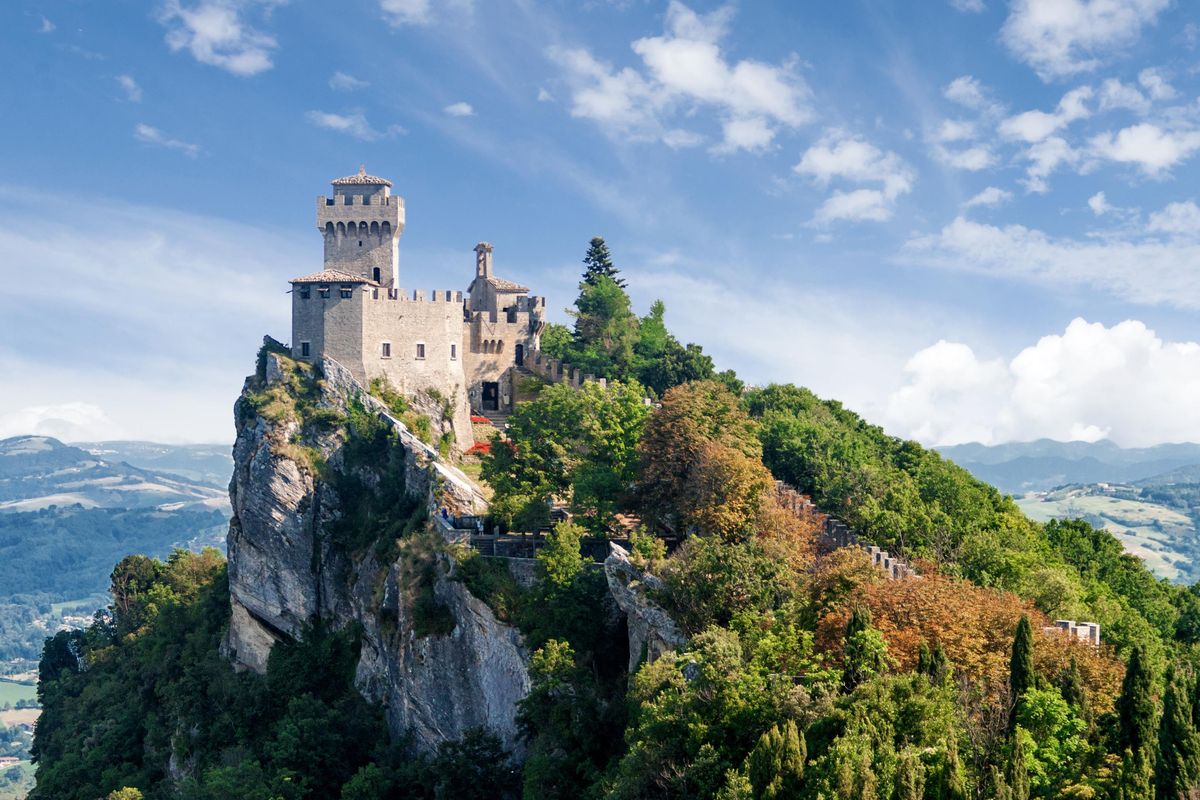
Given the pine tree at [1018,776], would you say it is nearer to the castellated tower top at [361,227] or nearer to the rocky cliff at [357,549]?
the rocky cliff at [357,549]

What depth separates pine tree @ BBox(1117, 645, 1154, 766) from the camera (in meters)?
35.0

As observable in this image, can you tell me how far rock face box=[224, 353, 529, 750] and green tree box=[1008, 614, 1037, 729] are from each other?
23.7m

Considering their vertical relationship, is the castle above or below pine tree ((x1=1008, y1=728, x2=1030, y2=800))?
above

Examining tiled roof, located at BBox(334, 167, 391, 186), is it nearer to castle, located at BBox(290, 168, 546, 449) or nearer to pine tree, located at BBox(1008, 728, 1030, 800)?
castle, located at BBox(290, 168, 546, 449)

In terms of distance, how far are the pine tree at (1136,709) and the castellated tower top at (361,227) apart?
57892 mm

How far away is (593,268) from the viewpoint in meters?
102

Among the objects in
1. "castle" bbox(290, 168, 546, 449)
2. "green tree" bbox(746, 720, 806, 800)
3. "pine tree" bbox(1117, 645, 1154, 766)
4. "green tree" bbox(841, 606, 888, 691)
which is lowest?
"green tree" bbox(746, 720, 806, 800)

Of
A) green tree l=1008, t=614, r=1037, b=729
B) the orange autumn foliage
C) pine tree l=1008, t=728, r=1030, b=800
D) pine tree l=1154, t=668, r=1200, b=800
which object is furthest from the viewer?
the orange autumn foliage

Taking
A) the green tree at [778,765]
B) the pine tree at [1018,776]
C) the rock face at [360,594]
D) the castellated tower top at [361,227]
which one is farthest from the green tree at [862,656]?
the castellated tower top at [361,227]

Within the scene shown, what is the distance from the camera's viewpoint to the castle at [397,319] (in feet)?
255

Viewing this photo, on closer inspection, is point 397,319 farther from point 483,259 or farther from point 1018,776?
point 1018,776

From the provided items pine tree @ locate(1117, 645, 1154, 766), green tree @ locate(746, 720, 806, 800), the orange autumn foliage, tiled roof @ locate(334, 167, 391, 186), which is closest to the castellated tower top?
tiled roof @ locate(334, 167, 391, 186)

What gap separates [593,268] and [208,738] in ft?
160

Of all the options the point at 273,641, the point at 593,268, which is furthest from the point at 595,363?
the point at 273,641
